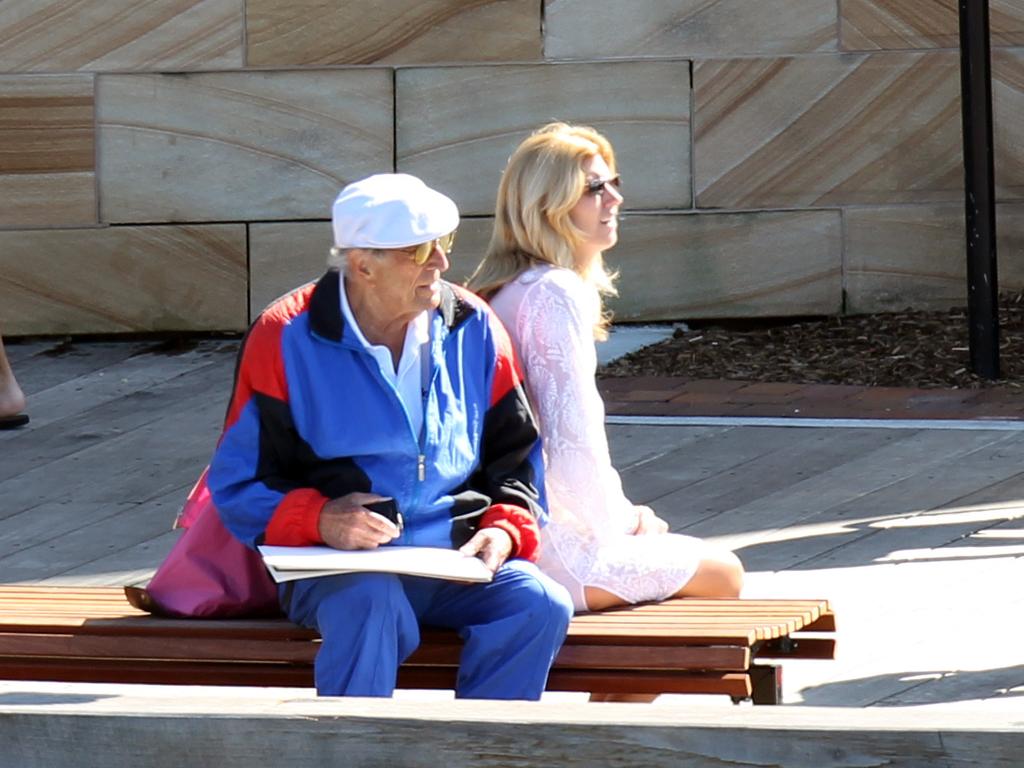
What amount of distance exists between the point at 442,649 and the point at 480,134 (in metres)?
5.55

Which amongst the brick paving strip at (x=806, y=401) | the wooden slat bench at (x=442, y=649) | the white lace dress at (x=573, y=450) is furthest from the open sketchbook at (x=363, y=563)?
the brick paving strip at (x=806, y=401)

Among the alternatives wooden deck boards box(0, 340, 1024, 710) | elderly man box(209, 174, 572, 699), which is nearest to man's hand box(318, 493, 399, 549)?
elderly man box(209, 174, 572, 699)

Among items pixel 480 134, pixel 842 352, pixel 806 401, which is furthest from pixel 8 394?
pixel 842 352

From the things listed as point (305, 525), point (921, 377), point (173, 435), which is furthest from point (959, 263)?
point (305, 525)

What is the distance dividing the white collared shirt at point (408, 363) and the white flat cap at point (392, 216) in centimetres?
15

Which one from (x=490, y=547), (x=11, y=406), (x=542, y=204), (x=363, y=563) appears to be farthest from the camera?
(x=11, y=406)

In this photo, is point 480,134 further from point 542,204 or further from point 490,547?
point 490,547

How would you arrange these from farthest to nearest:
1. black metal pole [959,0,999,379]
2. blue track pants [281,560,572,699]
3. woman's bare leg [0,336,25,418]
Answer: black metal pole [959,0,999,379] → woman's bare leg [0,336,25,418] → blue track pants [281,560,572,699]

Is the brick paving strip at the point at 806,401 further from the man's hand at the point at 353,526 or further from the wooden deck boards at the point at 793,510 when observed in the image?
the man's hand at the point at 353,526

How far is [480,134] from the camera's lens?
9633 millimetres

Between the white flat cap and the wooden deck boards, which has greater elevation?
the white flat cap

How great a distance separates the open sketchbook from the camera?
13.6 ft

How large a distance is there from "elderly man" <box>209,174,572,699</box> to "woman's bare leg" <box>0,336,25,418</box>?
416 cm

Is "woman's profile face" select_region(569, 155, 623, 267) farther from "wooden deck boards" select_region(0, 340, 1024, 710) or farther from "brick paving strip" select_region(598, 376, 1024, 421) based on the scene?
"brick paving strip" select_region(598, 376, 1024, 421)
